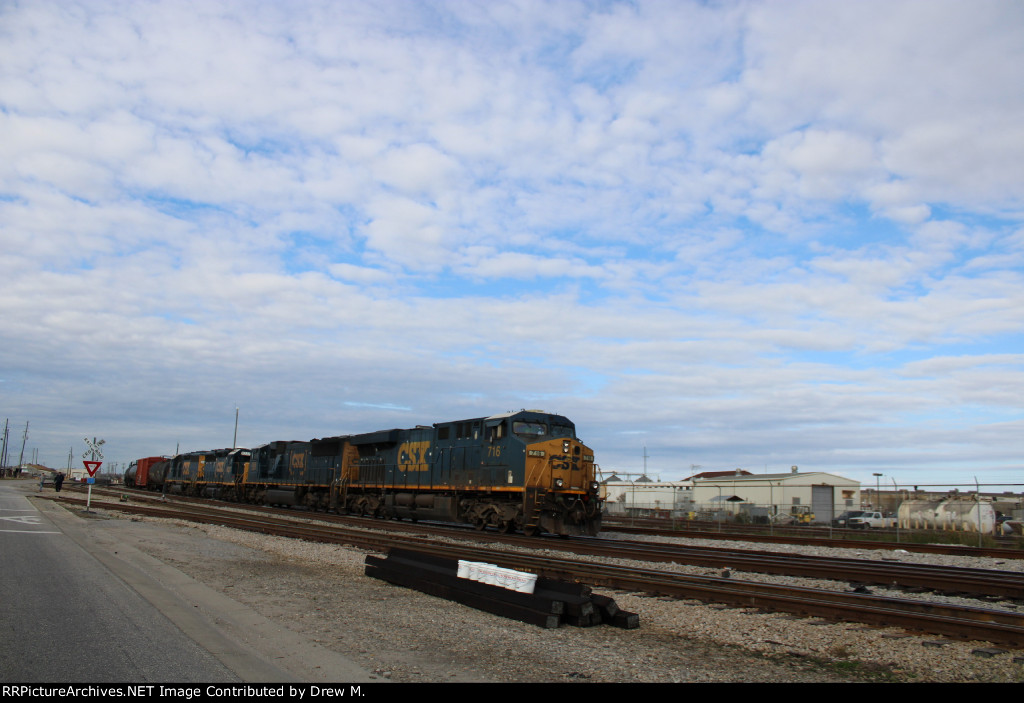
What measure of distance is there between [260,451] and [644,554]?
32041 mm

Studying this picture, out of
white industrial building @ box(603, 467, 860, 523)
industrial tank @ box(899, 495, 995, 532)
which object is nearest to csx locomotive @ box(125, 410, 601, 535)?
white industrial building @ box(603, 467, 860, 523)

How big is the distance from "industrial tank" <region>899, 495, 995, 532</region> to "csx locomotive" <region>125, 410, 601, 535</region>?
45.6ft

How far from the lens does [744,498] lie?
50219 millimetres

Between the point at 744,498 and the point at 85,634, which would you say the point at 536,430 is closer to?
the point at 85,634

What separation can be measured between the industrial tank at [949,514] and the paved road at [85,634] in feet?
80.5

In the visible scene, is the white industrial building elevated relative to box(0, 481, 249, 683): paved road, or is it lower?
elevated

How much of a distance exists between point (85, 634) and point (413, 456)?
62.9 feet

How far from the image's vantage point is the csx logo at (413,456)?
81.7ft

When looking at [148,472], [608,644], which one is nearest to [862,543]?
[608,644]

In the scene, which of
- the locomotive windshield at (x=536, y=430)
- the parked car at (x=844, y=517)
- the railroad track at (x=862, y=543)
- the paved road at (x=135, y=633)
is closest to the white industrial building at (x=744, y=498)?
the parked car at (x=844, y=517)

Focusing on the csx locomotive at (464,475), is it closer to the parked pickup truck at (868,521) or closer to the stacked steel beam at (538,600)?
the stacked steel beam at (538,600)

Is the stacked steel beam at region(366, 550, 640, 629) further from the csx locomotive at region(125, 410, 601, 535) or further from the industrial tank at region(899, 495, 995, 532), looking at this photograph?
the industrial tank at region(899, 495, 995, 532)

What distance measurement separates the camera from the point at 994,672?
6.24 metres

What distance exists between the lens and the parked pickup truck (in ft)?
97.5
